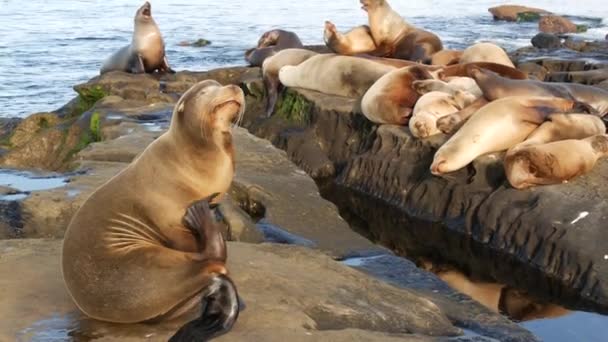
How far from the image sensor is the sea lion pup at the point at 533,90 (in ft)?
28.6

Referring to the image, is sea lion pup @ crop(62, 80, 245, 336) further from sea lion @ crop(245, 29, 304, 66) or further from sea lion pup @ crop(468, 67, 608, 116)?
sea lion @ crop(245, 29, 304, 66)

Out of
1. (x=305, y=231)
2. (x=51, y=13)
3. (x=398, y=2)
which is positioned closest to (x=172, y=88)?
(x=305, y=231)

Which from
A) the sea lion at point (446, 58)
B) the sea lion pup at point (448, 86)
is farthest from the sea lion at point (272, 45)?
the sea lion pup at point (448, 86)

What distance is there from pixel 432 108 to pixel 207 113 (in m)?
4.55

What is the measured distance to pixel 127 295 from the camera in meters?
3.96

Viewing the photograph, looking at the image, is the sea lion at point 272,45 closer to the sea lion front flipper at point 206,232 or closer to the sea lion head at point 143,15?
the sea lion head at point 143,15

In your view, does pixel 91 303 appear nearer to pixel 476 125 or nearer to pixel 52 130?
pixel 476 125

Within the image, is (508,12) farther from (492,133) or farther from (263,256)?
(263,256)

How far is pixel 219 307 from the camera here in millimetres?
3943

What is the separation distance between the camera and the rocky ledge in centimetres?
409

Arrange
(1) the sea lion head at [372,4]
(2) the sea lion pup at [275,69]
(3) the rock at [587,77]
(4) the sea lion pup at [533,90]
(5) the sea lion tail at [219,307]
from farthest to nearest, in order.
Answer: (1) the sea lion head at [372,4] < (3) the rock at [587,77] < (2) the sea lion pup at [275,69] < (4) the sea lion pup at [533,90] < (5) the sea lion tail at [219,307]

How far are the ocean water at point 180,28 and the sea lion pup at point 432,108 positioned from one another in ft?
26.7

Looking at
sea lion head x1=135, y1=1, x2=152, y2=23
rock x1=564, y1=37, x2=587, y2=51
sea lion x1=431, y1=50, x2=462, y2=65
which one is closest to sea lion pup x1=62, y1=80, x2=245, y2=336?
sea lion x1=431, y1=50, x2=462, y2=65

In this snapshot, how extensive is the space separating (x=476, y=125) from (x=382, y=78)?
204cm
